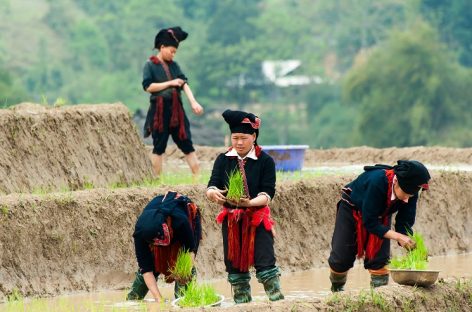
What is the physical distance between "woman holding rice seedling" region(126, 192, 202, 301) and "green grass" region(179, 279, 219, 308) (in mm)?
1047

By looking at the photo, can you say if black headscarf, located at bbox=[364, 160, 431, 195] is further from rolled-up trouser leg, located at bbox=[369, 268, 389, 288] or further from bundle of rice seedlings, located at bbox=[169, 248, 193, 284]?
bundle of rice seedlings, located at bbox=[169, 248, 193, 284]

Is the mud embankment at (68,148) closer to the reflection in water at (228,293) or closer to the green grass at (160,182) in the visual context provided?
the green grass at (160,182)

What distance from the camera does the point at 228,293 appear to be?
14.3m

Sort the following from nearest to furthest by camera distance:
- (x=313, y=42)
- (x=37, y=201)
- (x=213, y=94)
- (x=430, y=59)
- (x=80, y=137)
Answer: (x=37, y=201), (x=80, y=137), (x=430, y=59), (x=213, y=94), (x=313, y=42)

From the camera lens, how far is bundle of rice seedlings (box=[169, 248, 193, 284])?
12062 mm

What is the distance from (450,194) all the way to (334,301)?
917 centimetres

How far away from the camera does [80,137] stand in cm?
1734

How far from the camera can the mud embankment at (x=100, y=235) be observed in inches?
558

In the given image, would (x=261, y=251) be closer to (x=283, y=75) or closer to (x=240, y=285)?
(x=240, y=285)

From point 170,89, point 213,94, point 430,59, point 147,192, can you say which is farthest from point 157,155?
point 213,94

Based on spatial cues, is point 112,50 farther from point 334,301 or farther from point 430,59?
point 334,301

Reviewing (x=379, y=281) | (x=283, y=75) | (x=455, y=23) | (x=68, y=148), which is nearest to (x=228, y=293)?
(x=379, y=281)

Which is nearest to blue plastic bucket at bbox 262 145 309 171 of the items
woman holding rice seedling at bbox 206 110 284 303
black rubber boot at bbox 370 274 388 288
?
black rubber boot at bbox 370 274 388 288

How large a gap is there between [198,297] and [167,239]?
138cm
